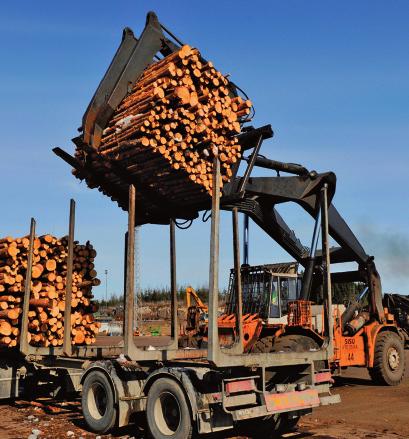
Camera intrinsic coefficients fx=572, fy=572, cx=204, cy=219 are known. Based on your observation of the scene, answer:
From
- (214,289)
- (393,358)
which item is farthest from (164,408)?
(393,358)

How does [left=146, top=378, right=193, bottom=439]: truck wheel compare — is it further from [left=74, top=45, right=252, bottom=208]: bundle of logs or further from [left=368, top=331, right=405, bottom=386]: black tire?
[left=368, top=331, right=405, bottom=386]: black tire

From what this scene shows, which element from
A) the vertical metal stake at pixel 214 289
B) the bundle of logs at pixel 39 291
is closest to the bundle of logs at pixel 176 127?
the vertical metal stake at pixel 214 289

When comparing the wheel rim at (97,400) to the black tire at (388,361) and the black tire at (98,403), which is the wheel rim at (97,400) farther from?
the black tire at (388,361)

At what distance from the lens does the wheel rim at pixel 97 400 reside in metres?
8.44

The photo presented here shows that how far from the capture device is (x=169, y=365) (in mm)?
8156

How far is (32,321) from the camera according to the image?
10.6 m

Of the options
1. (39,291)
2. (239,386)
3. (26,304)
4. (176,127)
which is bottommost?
(239,386)

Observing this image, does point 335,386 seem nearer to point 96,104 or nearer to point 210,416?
point 210,416

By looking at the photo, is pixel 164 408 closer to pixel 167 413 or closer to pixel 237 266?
pixel 167 413

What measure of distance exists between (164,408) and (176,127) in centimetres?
397

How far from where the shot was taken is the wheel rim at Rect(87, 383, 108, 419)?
8.44 m

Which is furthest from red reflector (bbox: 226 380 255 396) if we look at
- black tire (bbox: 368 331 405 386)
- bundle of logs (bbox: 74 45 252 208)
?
black tire (bbox: 368 331 405 386)

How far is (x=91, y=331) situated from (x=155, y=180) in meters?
4.34

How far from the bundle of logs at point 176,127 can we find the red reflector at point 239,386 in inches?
123
